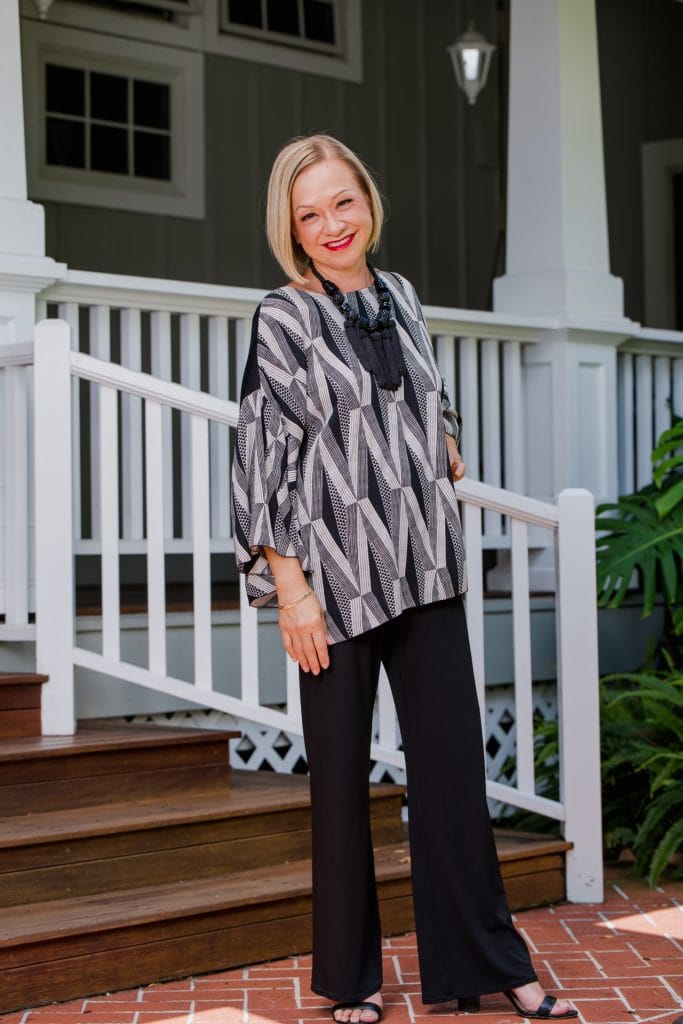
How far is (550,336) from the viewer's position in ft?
18.4

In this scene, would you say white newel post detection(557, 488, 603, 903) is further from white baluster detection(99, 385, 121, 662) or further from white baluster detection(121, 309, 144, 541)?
white baluster detection(121, 309, 144, 541)

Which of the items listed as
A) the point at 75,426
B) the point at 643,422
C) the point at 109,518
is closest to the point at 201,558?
the point at 109,518

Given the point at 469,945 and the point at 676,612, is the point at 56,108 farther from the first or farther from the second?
the point at 469,945

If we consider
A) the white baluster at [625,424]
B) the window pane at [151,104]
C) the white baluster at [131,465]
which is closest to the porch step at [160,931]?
the white baluster at [131,465]

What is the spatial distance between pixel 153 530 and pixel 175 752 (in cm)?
62

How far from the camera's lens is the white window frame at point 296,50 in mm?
6969

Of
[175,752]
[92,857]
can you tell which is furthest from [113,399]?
[92,857]

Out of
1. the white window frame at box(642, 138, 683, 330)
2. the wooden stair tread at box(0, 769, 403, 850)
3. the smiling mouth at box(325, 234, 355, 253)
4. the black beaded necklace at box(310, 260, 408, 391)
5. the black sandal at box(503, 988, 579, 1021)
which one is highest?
the white window frame at box(642, 138, 683, 330)

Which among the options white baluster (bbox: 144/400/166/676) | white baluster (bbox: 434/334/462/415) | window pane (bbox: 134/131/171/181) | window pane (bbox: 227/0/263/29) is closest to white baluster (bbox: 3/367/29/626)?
white baluster (bbox: 144/400/166/676)

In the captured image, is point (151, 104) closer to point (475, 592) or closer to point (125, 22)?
point (125, 22)

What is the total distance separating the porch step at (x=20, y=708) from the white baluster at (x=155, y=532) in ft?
1.09

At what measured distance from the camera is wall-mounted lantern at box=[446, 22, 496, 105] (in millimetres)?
6723

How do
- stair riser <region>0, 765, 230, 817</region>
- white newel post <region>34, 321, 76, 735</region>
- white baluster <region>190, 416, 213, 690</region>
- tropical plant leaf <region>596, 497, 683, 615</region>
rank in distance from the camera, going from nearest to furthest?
stair riser <region>0, 765, 230, 817</region>
white newel post <region>34, 321, 76, 735</region>
white baluster <region>190, 416, 213, 690</region>
tropical plant leaf <region>596, 497, 683, 615</region>

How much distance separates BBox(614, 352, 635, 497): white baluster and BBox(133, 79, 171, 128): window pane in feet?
8.53
